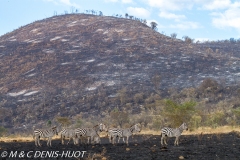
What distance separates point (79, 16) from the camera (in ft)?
384

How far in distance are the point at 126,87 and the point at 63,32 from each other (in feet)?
150

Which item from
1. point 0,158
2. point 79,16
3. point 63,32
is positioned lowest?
point 0,158

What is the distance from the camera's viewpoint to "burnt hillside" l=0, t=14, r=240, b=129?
57.5 meters

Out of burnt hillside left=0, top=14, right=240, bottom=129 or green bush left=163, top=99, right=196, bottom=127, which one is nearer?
green bush left=163, top=99, right=196, bottom=127

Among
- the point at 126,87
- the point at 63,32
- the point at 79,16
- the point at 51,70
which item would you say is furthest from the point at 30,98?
the point at 79,16

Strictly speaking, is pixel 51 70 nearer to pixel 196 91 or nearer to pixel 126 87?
pixel 126 87

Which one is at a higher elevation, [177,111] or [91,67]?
[91,67]

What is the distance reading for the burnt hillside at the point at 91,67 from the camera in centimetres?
5750

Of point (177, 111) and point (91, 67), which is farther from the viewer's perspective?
point (91, 67)

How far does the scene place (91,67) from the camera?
72875 millimetres

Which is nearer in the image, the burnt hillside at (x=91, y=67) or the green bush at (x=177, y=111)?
the green bush at (x=177, y=111)

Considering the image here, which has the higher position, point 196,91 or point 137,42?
point 137,42

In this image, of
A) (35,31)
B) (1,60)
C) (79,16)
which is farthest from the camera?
(79,16)

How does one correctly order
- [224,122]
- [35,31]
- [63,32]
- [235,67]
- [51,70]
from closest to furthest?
[224,122], [235,67], [51,70], [63,32], [35,31]
